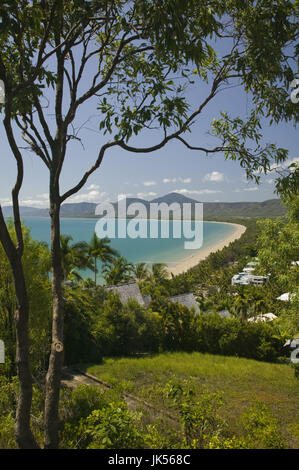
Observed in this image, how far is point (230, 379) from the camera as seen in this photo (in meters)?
10.1

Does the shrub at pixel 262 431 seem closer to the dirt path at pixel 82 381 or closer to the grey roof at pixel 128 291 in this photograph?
the dirt path at pixel 82 381

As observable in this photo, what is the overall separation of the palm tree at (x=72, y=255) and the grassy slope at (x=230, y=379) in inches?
481

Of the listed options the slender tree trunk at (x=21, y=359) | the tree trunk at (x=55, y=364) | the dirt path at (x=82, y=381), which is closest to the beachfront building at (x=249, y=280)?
the dirt path at (x=82, y=381)

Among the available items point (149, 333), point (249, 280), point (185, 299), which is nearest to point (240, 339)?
point (149, 333)

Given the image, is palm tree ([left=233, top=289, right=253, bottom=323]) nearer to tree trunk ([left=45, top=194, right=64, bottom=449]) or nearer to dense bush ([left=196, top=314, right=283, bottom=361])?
dense bush ([left=196, top=314, right=283, bottom=361])

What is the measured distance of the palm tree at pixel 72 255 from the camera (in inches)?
904

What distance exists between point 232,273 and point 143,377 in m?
48.0

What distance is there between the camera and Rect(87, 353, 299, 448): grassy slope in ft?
24.7

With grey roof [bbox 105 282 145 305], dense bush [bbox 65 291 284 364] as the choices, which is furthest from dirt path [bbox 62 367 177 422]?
grey roof [bbox 105 282 145 305]

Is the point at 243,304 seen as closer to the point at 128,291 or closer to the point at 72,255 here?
the point at 128,291

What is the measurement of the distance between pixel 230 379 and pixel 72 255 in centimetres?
1729

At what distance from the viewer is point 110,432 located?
11.2 ft
